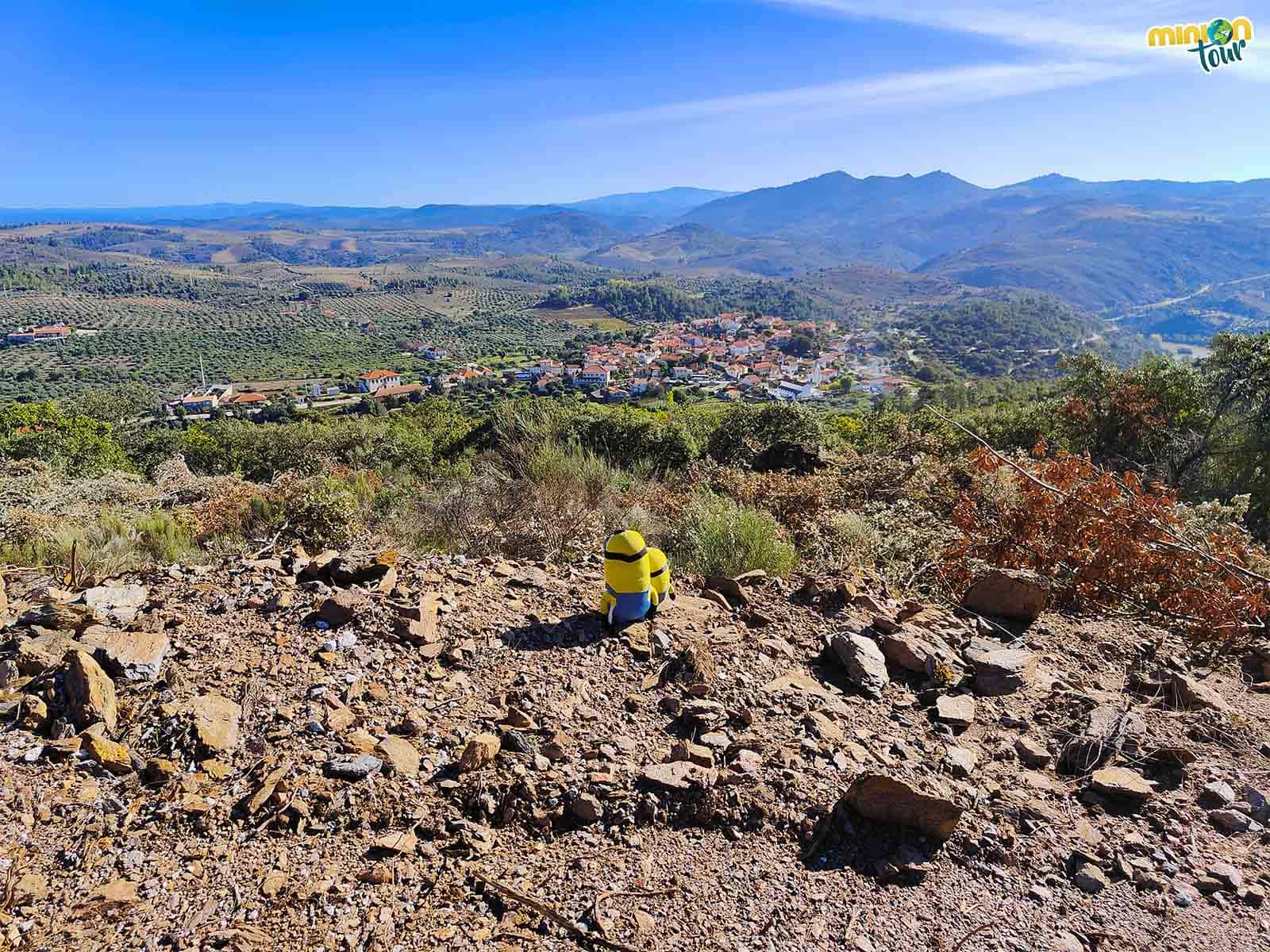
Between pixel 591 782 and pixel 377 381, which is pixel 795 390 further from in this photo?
pixel 591 782

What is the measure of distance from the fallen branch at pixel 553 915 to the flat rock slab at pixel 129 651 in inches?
67.5

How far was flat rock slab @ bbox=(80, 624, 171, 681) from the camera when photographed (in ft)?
8.82

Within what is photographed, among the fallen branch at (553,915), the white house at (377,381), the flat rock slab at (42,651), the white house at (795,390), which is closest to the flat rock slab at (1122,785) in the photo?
the fallen branch at (553,915)

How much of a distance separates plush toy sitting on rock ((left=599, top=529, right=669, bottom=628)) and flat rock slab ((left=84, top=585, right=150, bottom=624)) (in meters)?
2.29

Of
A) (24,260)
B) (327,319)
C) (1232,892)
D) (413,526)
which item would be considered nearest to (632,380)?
(413,526)

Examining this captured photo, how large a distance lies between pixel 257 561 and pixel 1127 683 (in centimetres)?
483

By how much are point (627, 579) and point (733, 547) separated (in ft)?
5.25

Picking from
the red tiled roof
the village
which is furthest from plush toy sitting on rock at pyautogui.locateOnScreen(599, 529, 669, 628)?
the red tiled roof

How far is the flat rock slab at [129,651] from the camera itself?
269 centimetres

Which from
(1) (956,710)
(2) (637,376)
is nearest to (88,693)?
(1) (956,710)

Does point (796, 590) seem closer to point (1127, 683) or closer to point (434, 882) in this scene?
point (1127, 683)

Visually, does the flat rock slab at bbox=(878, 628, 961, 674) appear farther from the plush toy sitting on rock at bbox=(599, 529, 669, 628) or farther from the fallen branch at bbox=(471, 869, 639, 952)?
the fallen branch at bbox=(471, 869, 639, 952)

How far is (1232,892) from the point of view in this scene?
2111 mm

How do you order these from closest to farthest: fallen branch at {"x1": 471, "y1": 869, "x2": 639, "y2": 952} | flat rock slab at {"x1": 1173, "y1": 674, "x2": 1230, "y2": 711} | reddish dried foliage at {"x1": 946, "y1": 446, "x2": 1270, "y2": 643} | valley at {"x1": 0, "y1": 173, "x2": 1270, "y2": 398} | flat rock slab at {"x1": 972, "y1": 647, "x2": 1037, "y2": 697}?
1. fallen branch at {"x1": 471, "y1": 869, "x2": 639, "y2": 952}
2. flat rock slab at {"x1": 1173, "y1": 674, "x2": 1230, "y2": 711}
3. flat rock slab at {"x1": 972, "y1": 647, "x2": 1037, "y2": 697}
4. reddish dried foliage at {"x1": 946, "y1": 446, "x2": 1270, "y2": 643}
5. valley at {"x1": 0, "y1": 173, "x2": 1270, "y2": 398}
